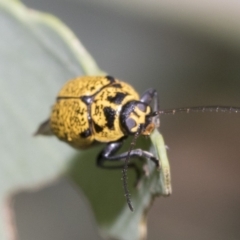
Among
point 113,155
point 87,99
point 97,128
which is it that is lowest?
point 113,155

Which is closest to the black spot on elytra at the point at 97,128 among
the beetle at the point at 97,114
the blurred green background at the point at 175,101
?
the beetle at the point at 97,114

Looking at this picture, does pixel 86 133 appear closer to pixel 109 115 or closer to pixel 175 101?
pixel 109 115

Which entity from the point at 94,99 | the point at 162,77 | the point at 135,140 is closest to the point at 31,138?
the point at 94,99

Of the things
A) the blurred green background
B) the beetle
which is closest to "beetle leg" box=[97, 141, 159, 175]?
the beetle

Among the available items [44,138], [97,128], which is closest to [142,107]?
[97,128]

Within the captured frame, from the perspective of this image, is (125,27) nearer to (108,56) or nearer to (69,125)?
(108,56)

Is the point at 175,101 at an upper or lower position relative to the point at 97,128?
lower

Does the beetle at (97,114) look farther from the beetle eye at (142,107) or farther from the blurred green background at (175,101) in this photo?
the blurred green background at (175,101)
